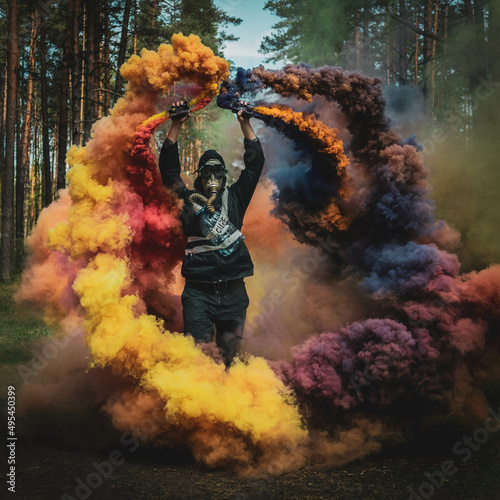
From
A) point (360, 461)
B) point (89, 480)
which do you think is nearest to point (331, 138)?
point (360, 461)

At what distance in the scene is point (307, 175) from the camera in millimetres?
4793

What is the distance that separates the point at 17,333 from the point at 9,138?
29.0 feet

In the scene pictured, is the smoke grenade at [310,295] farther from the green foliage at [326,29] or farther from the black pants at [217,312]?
the green foliage at [326,29]

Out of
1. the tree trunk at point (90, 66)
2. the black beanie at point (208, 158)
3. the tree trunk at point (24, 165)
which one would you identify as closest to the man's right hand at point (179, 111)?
the black beanie at point (208, 158)

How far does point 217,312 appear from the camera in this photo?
417 cm

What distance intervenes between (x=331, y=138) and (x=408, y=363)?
80.6 inches

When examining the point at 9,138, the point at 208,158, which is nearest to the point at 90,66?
the point at 9,138

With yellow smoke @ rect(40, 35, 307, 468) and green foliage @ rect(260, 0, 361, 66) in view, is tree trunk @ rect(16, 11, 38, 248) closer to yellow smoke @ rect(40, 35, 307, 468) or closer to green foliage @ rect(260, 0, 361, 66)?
green foliage @ rect(260, 0, 361, 66)

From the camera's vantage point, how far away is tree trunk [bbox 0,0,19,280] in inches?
565

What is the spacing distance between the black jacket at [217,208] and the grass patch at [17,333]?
2.27 m

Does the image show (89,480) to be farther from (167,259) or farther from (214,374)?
(167,259)

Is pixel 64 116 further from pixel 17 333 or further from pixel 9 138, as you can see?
pixel 17 333
